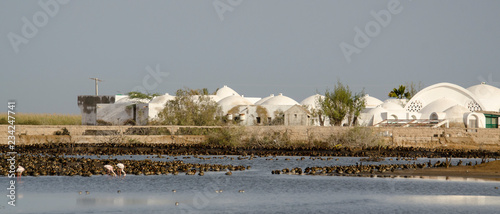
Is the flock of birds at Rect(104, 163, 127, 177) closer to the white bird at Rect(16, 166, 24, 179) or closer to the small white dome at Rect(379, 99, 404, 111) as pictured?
the white bird at Rect(16, 166, 24, 179)

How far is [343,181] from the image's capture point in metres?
20.6

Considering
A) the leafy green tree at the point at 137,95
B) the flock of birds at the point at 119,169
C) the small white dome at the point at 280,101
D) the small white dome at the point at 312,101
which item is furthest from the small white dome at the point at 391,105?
the flock of birds at the point at 119,169

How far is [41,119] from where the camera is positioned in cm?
5978

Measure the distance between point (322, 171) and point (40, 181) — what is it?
361 inches

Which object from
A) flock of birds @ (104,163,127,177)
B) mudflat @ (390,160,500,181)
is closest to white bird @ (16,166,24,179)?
flock of birds @ (104,163,127,177)

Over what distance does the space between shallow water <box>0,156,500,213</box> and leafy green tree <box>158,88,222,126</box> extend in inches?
981

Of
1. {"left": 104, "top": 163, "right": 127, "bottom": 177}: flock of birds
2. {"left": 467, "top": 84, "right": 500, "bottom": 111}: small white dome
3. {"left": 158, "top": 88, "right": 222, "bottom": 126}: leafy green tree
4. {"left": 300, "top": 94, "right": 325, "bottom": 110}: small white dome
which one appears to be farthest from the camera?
{"left": 300, "top": 94, "right": 325, "bottom": 110}: small white dome

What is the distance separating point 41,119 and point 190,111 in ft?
59.9

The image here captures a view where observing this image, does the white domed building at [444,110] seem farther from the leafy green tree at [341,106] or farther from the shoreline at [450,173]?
the shoreline at [450,173]

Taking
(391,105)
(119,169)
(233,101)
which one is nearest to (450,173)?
(119,169)

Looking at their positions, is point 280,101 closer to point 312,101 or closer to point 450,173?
point 312,101

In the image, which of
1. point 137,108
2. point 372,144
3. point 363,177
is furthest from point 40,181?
point 137,108

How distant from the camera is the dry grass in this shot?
5719 centimetres

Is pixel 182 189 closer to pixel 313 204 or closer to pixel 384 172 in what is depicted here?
pixel 313 204
